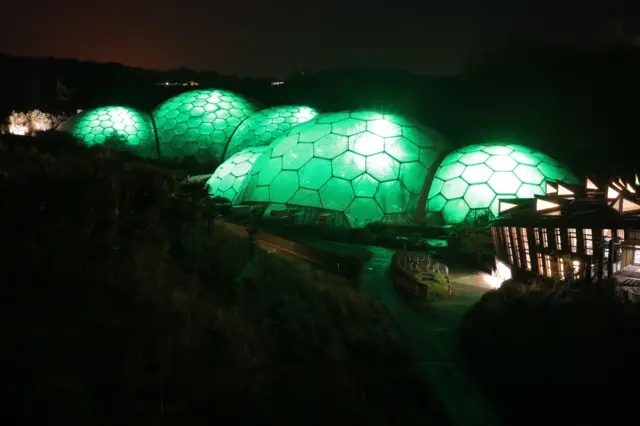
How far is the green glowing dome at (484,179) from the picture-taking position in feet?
58.6

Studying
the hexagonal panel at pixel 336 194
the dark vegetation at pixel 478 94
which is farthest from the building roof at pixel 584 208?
the dark vegetation at pixel 478 94

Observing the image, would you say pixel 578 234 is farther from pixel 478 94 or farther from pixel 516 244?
pixel 478 94

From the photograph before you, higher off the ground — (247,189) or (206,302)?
(247,189)

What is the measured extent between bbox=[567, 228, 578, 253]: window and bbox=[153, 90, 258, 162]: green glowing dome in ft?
71.3

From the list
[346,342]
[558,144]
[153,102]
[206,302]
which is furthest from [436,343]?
[153,102]

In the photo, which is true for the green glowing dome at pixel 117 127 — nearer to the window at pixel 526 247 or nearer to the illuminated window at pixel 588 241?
the window at pixel 526 247

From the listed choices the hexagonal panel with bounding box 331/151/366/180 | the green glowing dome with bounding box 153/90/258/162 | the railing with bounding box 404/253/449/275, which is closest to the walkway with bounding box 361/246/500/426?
the railing with bounding box 404/253/449/275

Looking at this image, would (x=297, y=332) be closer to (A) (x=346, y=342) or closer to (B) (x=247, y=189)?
(A) (x=346, y=342)

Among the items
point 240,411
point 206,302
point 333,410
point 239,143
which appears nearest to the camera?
point 240,411

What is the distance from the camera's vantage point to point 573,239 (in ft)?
33.7

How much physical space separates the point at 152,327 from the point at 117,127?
2578 centimetres

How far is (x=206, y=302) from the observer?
22.7 feet

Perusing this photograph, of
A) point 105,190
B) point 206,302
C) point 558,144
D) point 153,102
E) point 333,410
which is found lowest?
point 333,410

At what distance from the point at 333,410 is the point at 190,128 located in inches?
1025
